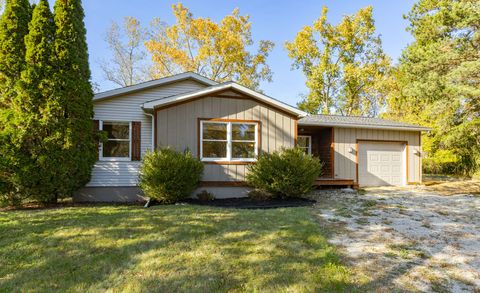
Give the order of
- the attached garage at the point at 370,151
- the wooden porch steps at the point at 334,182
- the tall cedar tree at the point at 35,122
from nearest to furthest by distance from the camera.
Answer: the tall cedar tree at the point at 35,122 → the wooden porch steps at the point at 334,182 → the attached garage at the point at 370,151

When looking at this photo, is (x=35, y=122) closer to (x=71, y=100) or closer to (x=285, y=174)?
(x=71, y=100)

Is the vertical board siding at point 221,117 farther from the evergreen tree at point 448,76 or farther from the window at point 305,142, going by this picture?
the evergreen tree at point 448,76

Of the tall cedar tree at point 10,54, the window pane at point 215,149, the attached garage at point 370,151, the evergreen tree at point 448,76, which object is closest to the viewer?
the tall cedar tree at point 10,54

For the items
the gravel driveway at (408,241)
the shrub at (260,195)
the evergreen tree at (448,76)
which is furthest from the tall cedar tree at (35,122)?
the evergreen tree at (448,76)

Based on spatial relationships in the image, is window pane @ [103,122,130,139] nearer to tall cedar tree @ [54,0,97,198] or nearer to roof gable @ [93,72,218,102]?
roof gable @ [93,72,218,102]

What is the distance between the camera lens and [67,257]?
3709 mm

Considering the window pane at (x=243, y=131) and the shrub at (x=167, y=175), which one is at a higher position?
the window pane at (x=243, y=131)

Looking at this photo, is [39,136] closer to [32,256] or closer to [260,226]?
[32,256]

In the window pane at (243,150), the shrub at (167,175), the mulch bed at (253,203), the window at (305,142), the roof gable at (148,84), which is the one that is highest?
the roof gable at (148,84)

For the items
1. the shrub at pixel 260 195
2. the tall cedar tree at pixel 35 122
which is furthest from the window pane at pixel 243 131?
the tall cedar tree at pixel 35 122

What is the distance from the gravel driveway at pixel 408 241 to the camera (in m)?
3.16

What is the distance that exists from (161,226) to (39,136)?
4.84m

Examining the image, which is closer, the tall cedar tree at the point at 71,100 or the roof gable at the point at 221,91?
the tall cedar tree at the point at 71,100

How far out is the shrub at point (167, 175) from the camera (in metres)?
7.38
